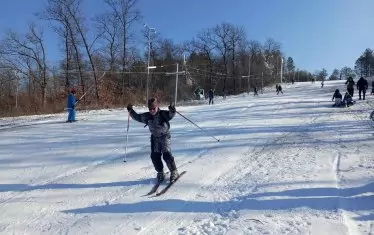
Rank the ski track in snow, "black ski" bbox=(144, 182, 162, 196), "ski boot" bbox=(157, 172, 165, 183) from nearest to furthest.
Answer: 1. the ski track in snow
2. "black ski" bbox=(144, 182, 162, 196)
3. "ski boot" bbox=(157, 172, 165, 183)

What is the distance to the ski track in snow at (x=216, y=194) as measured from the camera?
5793 mm

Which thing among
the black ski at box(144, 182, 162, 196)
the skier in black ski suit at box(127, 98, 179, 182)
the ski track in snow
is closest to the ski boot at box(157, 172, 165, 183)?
the skier in black ski suit at box(127, 98, 179, 182)

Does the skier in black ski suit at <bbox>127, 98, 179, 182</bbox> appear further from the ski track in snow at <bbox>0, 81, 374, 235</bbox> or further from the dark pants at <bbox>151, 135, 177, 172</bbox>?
the ski track in snow at <bbox>0, 81, 374, 235</bbox>

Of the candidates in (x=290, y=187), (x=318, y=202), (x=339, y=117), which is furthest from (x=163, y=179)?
(x=339, y=117)

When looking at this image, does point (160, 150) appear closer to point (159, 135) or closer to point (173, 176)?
point (159, 135)

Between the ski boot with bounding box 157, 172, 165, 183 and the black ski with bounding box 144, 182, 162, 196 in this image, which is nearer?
the black ski with bounding box 144, 182, 162, 196

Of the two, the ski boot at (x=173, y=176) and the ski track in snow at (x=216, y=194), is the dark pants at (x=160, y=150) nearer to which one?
the ski boot at (x=173, y=176)

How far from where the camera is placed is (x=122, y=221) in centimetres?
606

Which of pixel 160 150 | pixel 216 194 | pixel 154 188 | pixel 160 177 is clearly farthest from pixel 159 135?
pixel 216 194

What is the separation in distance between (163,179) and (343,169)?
389 cm

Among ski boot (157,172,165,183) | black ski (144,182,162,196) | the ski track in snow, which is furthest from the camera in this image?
ski boot (157,172,165,183)

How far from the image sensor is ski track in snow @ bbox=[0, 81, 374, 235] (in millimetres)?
5793

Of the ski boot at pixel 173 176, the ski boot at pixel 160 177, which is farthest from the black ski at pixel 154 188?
the ski boot at pixel 173 176

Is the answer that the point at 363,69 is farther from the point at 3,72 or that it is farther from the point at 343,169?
the point at 343,169
